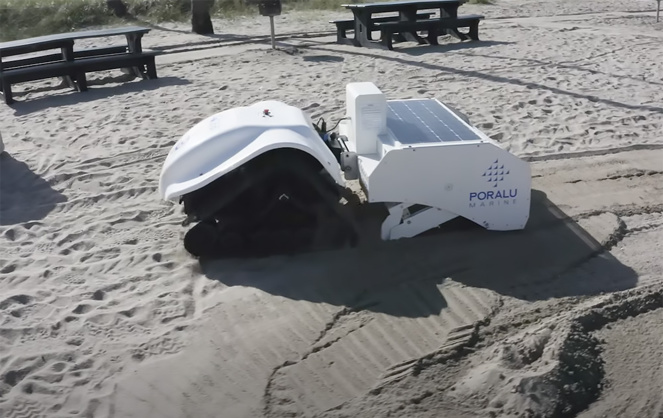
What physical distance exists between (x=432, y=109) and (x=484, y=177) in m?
1.11

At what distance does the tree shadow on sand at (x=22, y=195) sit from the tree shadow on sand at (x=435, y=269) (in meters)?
1.70

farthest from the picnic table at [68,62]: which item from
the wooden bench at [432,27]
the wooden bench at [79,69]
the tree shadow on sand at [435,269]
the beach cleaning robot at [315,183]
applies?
the tree shadow on sand at [435,269]

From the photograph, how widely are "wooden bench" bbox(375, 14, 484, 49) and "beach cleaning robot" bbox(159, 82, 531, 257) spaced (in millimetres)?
7017

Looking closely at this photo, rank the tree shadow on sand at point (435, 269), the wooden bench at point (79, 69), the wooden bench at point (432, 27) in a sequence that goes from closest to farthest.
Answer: the tree shadow on sand at point (435, 269) < the wooden bench at point (79, 69) < the wooden bench at point (432, 27)

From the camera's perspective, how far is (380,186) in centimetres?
470

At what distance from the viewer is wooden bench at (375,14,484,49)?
11.8m

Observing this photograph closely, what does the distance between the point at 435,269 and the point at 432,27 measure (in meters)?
8.29

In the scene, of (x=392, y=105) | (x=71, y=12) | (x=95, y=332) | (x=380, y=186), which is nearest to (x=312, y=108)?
(x=392, y=105)

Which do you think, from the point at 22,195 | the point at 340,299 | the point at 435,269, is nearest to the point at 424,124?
the point at 435,269

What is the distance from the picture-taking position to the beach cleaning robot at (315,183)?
15.4ft

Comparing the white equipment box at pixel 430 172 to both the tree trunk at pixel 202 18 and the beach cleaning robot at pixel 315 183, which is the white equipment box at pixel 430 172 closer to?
the beach cleaning robot at pixel 315 183

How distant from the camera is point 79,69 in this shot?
9633mm

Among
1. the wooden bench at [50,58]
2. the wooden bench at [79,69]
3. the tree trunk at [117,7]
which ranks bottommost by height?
the wooden bench at [79,69]

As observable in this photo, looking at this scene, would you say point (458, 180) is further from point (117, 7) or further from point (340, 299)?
point (117, 7)
